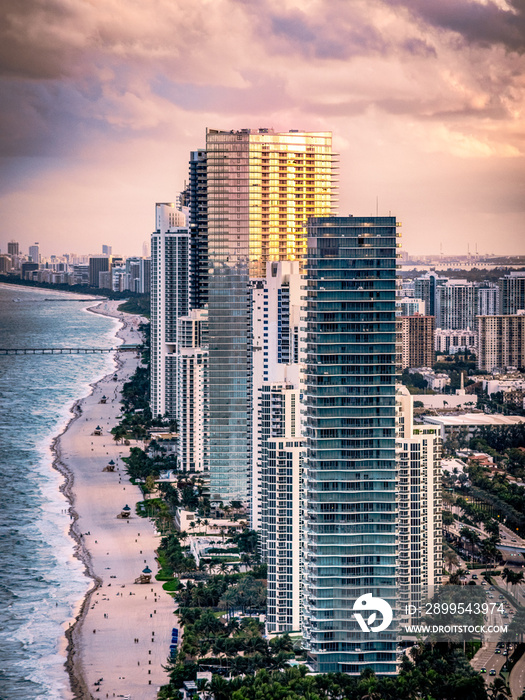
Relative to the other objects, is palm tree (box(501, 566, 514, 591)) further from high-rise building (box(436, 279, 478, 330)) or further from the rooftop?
high-rise building (box(436, 279, 478, 330))

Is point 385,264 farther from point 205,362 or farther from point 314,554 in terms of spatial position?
point 205,362

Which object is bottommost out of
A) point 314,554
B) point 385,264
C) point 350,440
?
point 314,554

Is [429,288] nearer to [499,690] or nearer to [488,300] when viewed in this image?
[488,300]

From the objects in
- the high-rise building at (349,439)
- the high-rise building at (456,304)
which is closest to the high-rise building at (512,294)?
the high-rise building at (456,304)

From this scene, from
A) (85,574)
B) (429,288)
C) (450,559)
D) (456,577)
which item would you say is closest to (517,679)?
(456,577)

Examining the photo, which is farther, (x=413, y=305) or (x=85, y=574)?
(x=413, y=305)

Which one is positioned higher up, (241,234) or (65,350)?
(241,234)

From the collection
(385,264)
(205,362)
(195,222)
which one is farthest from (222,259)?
(385,264)
